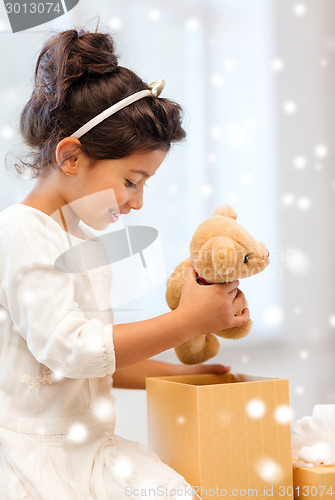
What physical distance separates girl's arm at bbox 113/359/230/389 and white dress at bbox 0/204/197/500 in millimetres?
168

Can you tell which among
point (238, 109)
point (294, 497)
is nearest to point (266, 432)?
point (294, 497)

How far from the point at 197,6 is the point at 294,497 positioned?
1.01 meters

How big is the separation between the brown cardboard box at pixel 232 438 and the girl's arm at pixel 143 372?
141 millimetres

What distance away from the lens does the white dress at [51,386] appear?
0.65 metres

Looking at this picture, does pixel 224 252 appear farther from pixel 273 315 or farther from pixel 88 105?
pixel 273 315

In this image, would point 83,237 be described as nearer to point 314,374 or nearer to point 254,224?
point 254,224

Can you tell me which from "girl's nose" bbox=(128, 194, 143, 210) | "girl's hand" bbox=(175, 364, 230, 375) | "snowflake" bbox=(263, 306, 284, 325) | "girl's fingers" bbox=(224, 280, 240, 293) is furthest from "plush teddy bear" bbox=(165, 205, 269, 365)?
"snowflake" bbox=(263, 306, 284, 325)

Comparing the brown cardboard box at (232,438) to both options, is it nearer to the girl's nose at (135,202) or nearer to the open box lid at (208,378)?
the open box lid at (208,378)

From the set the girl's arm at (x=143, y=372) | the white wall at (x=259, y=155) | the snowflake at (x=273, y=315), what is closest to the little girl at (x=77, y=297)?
the girl's arm at (x=143, y=372)

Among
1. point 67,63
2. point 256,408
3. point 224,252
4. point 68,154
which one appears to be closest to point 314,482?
point 256,408

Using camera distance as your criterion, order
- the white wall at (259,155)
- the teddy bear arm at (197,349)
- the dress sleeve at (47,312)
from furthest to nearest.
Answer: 1. the white wall at (259,155)
2. the teddy bear arm at (197,349)
3. the dress sleeve at (47,312)

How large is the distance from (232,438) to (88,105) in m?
0.50

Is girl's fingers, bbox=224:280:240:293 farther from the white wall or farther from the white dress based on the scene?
the white wall

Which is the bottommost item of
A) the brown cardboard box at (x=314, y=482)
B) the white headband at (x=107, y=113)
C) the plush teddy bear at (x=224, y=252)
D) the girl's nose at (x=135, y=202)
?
the brown cardboard box at (x=314, y=482)
